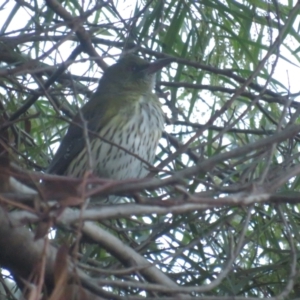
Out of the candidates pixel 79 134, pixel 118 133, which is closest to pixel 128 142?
pixel 118 133

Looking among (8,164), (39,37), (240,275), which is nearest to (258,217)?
(240,275)

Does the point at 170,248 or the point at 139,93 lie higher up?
the point at 139,93

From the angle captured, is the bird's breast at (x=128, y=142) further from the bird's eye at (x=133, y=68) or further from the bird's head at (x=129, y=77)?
the bird's eye at (x=133, y=68)

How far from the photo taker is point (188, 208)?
5.95 ft

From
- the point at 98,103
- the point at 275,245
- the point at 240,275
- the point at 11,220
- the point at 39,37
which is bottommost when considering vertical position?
the point at 11,220

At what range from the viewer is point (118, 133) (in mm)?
4125

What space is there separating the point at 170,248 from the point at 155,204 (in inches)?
54.0

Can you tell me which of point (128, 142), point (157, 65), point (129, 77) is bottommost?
point (128, 142)

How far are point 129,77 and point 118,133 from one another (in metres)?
0.65

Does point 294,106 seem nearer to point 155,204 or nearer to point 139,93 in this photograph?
point 139,93

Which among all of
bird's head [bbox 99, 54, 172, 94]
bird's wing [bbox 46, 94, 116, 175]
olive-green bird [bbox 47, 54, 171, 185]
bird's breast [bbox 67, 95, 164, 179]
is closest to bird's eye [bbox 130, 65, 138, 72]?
bird's head [bbox 99, 54, 172, 94]

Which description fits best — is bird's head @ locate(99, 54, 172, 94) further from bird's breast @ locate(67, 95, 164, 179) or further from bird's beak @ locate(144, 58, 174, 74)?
bird's breast @ locate(67, 95, 164, 179)

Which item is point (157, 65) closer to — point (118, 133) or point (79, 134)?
point (118, 133)

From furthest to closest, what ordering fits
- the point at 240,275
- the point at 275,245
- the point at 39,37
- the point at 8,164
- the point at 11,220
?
the point at 275,245 < the point at 240,275 < the point at 39,37 < the point at 11,220 < the point at 8,164
